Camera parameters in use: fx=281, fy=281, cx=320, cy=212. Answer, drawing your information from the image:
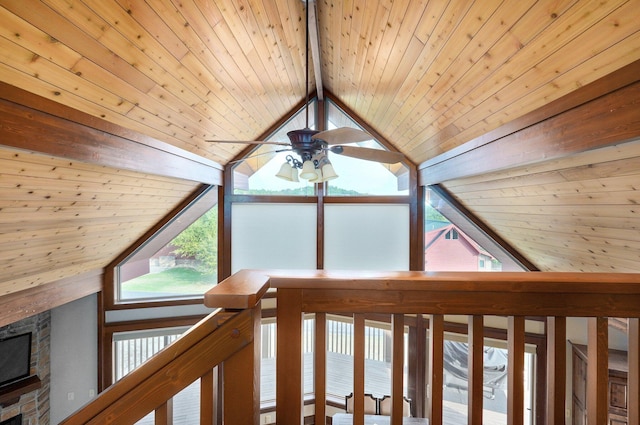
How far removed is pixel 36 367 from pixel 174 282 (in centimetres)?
197

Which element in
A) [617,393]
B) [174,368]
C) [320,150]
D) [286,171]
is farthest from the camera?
[617,393]

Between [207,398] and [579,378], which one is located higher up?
[207,398]

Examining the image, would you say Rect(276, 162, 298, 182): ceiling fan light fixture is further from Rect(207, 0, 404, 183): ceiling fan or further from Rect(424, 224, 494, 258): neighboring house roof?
Rect(424, 224, 494, 258): neighboring house roof

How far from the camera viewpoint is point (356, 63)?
284 cm

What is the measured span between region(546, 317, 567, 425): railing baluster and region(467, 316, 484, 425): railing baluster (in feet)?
0.61

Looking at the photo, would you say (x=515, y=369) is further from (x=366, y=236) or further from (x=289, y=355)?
(x=366, y=236)

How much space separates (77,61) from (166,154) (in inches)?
48.4

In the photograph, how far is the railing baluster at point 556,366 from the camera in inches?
31.6

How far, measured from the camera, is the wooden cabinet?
268 centimetres

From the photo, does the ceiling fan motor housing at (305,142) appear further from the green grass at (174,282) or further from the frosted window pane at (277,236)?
the green grass at (174,282)

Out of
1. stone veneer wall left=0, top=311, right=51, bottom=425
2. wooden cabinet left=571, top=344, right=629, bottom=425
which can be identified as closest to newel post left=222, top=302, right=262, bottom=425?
wooden cabinet left=571, top=344, right=629, bottom=425

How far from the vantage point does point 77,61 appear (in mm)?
1519

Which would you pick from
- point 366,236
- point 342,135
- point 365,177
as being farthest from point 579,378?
point 342,135

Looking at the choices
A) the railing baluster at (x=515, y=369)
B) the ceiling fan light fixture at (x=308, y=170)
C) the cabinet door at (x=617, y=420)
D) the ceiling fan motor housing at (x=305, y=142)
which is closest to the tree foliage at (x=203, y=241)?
the ceiling fan light fixture at (x=308, y=170)
